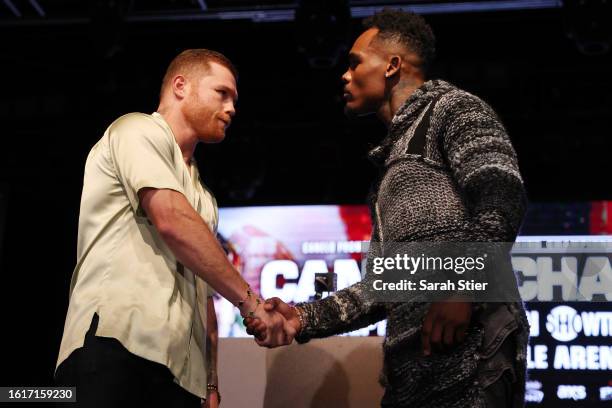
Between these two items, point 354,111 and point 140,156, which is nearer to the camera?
point 140,156

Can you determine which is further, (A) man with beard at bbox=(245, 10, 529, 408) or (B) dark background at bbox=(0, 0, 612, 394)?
(B) dark background at bbox=(0, 0, 612, 394)

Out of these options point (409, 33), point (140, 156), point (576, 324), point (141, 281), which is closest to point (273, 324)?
point (141, 281)

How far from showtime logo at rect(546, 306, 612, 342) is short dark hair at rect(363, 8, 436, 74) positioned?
12.6 feet

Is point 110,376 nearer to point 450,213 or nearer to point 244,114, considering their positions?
point 450,213

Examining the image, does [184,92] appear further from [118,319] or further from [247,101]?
[247,101]

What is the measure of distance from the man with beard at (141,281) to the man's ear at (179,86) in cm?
22

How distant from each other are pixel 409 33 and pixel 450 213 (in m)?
0.66

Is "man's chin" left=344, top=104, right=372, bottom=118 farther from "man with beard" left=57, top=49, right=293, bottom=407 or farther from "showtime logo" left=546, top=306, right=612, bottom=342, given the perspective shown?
"showtime logo" left=546, top=306, right=612, bottom=342

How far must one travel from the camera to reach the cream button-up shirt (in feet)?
5.92

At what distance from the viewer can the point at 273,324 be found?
2.09 meters

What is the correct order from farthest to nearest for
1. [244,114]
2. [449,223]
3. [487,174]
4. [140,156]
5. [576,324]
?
[244,114] → [576,324] → [140,156] → [449,223] → [487,174]

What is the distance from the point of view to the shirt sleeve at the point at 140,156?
73.9 inches

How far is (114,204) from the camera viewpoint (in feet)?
6.35

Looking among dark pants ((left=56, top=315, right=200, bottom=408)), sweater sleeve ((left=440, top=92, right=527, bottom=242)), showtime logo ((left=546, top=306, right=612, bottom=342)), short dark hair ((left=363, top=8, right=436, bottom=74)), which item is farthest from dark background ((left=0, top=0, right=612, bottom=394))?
dark pants ((left=56, top=315, right=200, bottom=408))
